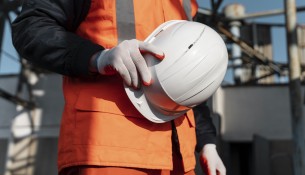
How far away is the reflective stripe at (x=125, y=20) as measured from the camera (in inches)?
42.2

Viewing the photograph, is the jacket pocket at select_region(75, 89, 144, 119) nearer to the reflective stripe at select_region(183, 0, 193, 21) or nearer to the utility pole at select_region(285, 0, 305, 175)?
the reflective stripe at select_region(183, 0, 193, 21)

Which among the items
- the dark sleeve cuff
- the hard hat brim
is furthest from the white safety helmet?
the dark sleeve cuff

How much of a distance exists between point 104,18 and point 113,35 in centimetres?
5

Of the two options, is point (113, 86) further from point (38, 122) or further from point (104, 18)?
point (38, 122)

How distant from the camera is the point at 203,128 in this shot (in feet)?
4.49

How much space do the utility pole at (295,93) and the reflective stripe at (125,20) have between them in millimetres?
2556

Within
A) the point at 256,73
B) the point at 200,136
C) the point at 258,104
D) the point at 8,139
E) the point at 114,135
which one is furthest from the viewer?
the point at 256,73

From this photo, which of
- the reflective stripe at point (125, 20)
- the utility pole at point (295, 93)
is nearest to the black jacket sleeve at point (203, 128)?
the reflective stripe at point (125, 20)

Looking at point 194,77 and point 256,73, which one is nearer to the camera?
point 194,77

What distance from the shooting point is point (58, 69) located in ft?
3.32

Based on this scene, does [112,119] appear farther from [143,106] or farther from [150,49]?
[150,49]

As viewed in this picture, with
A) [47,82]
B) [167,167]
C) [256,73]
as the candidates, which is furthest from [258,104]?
[167,167]

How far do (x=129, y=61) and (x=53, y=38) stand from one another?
0.75 feet

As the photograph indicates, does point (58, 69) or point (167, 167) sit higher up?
point (58, 69)
